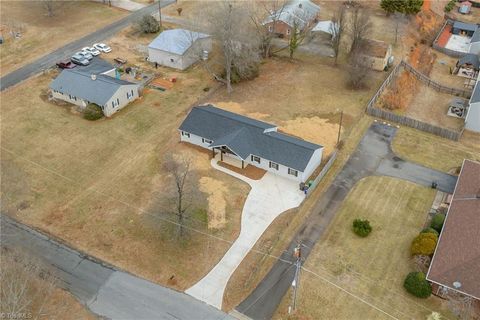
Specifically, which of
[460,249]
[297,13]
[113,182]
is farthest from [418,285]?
[297,13]

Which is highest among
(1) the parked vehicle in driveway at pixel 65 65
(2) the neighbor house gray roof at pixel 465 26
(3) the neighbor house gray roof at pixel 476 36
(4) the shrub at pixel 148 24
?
(3) the neighbor house gray roof at pixel 476 36

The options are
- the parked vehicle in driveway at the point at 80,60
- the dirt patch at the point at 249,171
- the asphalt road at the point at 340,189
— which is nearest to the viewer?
the asphalt road at the point at 340,189

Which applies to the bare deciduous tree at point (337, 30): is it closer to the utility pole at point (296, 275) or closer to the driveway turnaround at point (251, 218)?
the driveway turnaround at point (251, 218)

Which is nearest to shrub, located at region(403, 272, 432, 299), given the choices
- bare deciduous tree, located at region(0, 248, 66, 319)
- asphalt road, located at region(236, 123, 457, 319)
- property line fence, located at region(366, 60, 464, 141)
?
asphalt road, located at region(236, 123, 457, 319)

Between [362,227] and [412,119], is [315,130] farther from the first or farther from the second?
[362,227]

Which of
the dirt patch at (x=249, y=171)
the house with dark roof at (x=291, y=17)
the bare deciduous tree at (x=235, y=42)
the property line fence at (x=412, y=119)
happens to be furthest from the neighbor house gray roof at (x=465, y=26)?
the dirt patch at (x=249, y=171)

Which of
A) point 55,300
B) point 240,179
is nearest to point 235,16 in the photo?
point 240,179

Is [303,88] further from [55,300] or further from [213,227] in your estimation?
[55,300]
